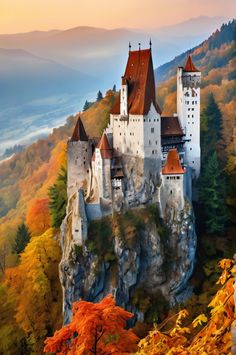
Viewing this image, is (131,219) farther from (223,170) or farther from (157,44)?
(157,44)

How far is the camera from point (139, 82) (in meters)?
26.0

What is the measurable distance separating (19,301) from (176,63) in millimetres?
21899

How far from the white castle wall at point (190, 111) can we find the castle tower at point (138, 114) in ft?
5.02

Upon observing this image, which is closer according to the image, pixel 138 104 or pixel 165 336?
pixel 165 336

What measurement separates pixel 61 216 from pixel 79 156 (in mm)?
4509

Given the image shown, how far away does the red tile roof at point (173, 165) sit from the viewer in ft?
81.0

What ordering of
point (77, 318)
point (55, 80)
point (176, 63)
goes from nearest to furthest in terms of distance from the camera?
point (77, 318) → point (176, 63) → point (55, 80)

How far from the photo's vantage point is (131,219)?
25000 mm

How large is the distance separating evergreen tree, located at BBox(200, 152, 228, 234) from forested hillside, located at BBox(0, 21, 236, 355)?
51mm

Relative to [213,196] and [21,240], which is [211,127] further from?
[21,240]

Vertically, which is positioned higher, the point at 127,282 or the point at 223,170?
the point at 223,170

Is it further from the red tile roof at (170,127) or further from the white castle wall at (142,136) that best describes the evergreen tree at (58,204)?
the red tile roof at (170,127)

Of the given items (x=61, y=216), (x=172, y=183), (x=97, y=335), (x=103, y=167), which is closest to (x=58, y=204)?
(x=61, y=216)

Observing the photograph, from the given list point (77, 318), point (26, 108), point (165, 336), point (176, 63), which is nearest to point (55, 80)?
point (26, 108)
